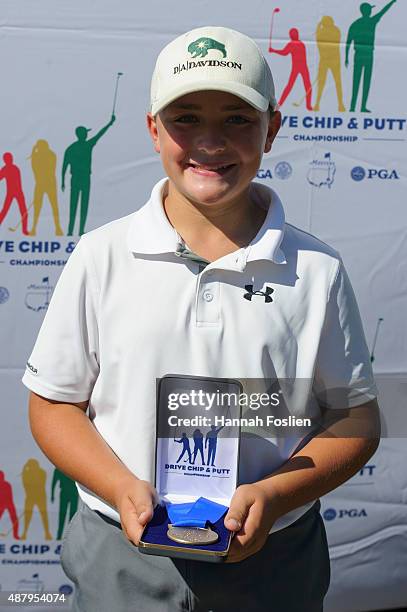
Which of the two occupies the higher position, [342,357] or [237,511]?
[342,357]

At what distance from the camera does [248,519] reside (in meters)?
1.00

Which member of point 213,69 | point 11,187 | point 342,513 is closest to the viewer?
point 213,69

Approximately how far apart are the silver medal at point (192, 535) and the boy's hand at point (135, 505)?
0.04 m

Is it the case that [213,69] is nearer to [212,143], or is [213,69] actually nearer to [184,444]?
[212,143]

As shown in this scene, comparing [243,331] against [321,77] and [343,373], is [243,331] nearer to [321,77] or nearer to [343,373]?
[343,373]

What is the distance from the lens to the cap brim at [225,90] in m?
1.06

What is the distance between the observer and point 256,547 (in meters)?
1.01

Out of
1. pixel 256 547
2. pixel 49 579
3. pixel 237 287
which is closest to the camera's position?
pixel 256 547

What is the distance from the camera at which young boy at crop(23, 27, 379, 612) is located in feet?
3.59

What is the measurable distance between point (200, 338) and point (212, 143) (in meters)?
0.27

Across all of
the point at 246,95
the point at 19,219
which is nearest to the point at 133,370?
the point at 246,95

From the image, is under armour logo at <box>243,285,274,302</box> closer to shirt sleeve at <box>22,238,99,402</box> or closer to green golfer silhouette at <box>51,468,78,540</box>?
shirt sleeve at <box>22,238,99,402</box>

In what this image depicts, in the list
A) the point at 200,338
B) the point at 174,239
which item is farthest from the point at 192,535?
the point at 174,239

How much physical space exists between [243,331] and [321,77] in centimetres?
112
